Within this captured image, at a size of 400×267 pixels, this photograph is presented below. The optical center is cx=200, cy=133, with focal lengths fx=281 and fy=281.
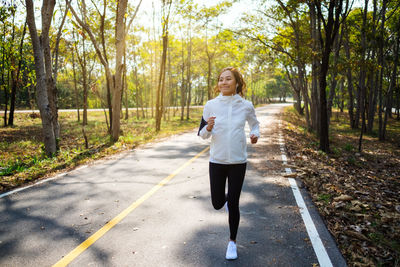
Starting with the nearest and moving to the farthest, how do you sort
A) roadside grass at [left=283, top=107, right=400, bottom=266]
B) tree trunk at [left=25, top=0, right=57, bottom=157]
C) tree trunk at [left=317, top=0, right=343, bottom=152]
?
roadside grass at [left=283, top=107, right=400, bottom=266]
tree trunk at [left=25, top=0, right=57, bottom=157]
tree trunk at [left=317, top=0, right=343, bottom=152]

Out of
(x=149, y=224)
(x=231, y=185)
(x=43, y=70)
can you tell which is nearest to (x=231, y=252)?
(x=231, y=185)

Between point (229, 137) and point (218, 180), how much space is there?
54 cm

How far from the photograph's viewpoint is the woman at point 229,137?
3.25m

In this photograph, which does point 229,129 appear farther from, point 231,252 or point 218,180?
point 231,252

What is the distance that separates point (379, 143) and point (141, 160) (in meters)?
14.7

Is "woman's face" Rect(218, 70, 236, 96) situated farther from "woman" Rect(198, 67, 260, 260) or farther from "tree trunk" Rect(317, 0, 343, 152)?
"tree trunk" Rect(317, 0, 343, 152)

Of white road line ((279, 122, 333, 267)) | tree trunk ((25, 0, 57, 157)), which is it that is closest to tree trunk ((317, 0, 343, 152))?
white road line ((279, 122, 333, 267))

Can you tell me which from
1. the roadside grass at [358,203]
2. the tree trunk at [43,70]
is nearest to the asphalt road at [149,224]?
the roadside grass at [358,203]

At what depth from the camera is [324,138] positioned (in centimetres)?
1141

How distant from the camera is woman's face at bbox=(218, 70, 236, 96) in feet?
10.9

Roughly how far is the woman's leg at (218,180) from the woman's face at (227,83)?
87 cm

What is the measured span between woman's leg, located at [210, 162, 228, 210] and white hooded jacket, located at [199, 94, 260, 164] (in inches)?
3.2

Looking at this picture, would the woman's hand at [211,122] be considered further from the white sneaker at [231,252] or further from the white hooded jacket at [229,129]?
the white sneaker at [231,252]

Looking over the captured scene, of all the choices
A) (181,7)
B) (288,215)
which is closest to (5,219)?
(288,215)
